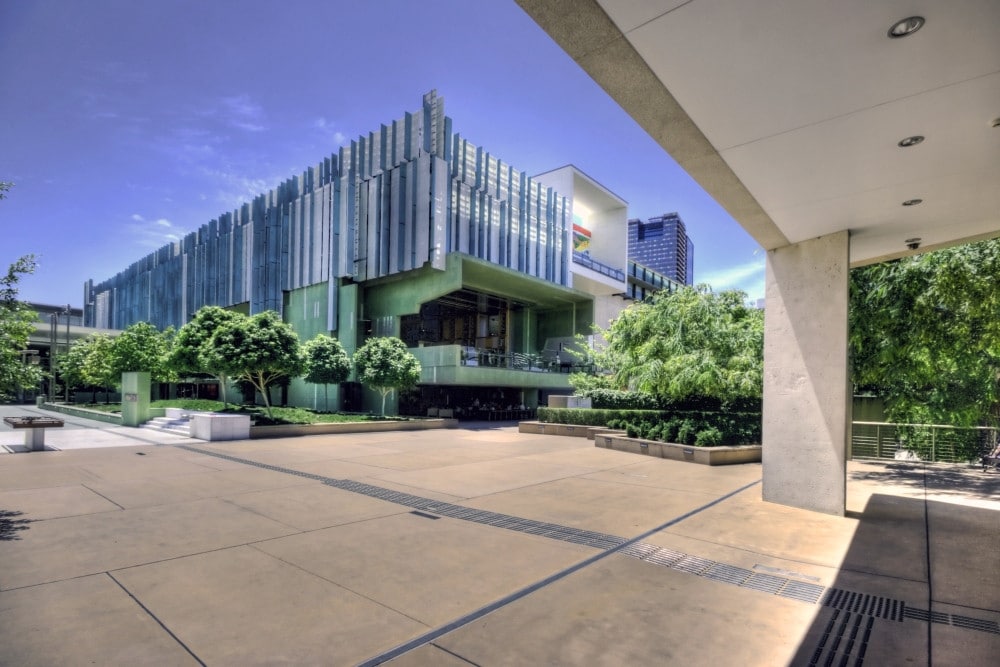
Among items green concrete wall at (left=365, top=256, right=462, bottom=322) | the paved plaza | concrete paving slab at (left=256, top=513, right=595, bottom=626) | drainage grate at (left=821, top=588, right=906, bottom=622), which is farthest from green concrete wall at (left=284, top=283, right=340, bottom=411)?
drainage grate at (left=821, top=588, right=906, bottom=622)

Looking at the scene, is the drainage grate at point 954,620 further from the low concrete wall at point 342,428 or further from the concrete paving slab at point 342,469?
the low concrete wall at point 342,428

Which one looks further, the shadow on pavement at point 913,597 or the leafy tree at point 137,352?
the leafy tree at point 137,352

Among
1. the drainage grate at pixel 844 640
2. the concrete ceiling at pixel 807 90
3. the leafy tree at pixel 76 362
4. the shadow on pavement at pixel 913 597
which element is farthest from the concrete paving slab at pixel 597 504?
the leafy tree at pixel 76 362

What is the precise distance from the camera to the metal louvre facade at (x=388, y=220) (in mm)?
32156

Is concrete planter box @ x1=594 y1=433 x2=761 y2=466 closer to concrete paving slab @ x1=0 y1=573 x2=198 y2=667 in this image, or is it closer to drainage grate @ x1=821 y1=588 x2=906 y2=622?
drainage grate @ x1=821 y1=588 x2=906 y2=622

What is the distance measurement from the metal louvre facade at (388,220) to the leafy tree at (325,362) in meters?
7.11

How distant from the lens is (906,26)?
12.2 ft

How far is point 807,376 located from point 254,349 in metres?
19.3

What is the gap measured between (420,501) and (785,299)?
7044 mm

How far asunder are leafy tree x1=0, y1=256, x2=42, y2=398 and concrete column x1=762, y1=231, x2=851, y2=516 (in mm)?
10669

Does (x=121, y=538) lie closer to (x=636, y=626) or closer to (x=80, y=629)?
(x=80, y=629)

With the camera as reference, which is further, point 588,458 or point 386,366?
point 386,366

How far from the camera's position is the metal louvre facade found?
105 feet

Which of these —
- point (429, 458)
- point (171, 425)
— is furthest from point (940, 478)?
point (171, 425)
